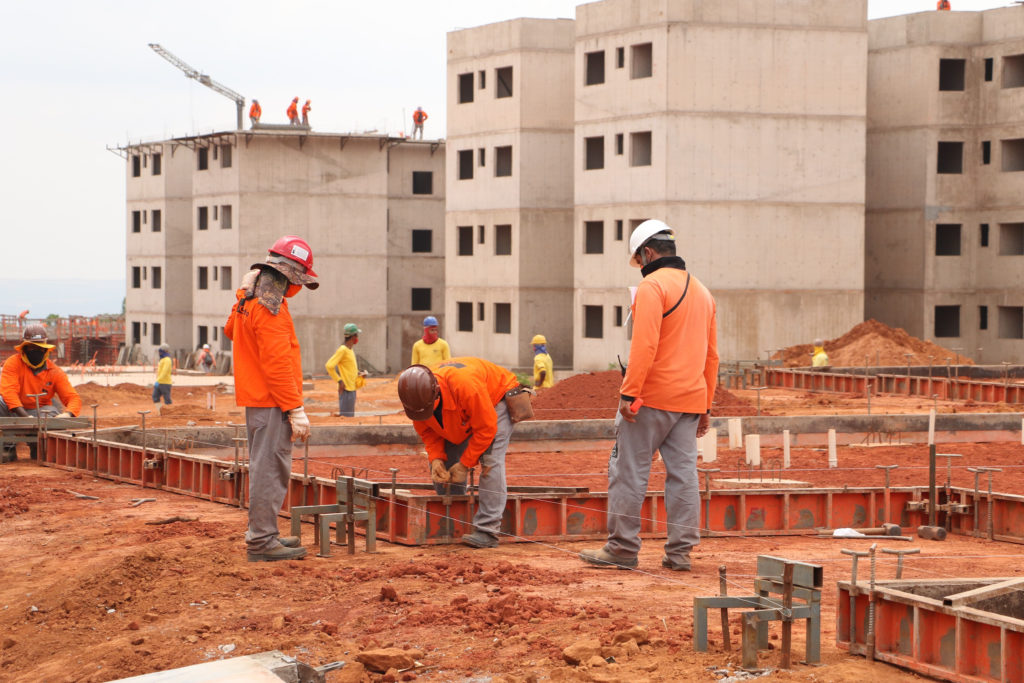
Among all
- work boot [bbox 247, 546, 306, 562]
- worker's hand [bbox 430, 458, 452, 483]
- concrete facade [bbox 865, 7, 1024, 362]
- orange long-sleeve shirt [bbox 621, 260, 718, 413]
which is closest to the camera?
orange long-sleeve shirt [bbox 621, 260, 718, 413]

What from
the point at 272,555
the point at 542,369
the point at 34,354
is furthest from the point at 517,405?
the point at 542,369

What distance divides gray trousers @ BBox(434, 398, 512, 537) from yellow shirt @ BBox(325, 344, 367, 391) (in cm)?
946

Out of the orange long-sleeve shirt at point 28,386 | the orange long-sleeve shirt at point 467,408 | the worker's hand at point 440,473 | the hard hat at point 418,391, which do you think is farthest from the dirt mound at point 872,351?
the hard hat at point 418,391

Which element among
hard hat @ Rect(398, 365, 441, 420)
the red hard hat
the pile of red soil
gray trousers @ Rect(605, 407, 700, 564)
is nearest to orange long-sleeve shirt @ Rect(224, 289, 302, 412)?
the red hard hat

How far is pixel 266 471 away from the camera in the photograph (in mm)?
9758

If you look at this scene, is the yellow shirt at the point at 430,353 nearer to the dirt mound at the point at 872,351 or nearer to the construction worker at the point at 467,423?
the construction worker at the point at 467,423

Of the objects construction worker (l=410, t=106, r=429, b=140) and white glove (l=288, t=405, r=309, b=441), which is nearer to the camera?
white glove (l=288, t=405, r=309, b=441)

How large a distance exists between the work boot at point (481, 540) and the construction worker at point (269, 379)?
1503 millimetres

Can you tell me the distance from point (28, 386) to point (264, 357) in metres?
7.97

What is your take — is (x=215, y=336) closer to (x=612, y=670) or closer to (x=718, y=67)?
(x=718, y=67)

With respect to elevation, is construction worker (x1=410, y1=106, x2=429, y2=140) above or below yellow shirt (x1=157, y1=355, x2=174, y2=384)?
above

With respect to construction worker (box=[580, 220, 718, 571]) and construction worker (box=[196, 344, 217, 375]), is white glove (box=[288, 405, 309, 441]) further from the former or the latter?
construction worker (box=[196, 344, 217, 375])

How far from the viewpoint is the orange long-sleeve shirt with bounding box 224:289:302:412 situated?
9547mm

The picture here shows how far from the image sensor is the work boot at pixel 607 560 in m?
9.48
